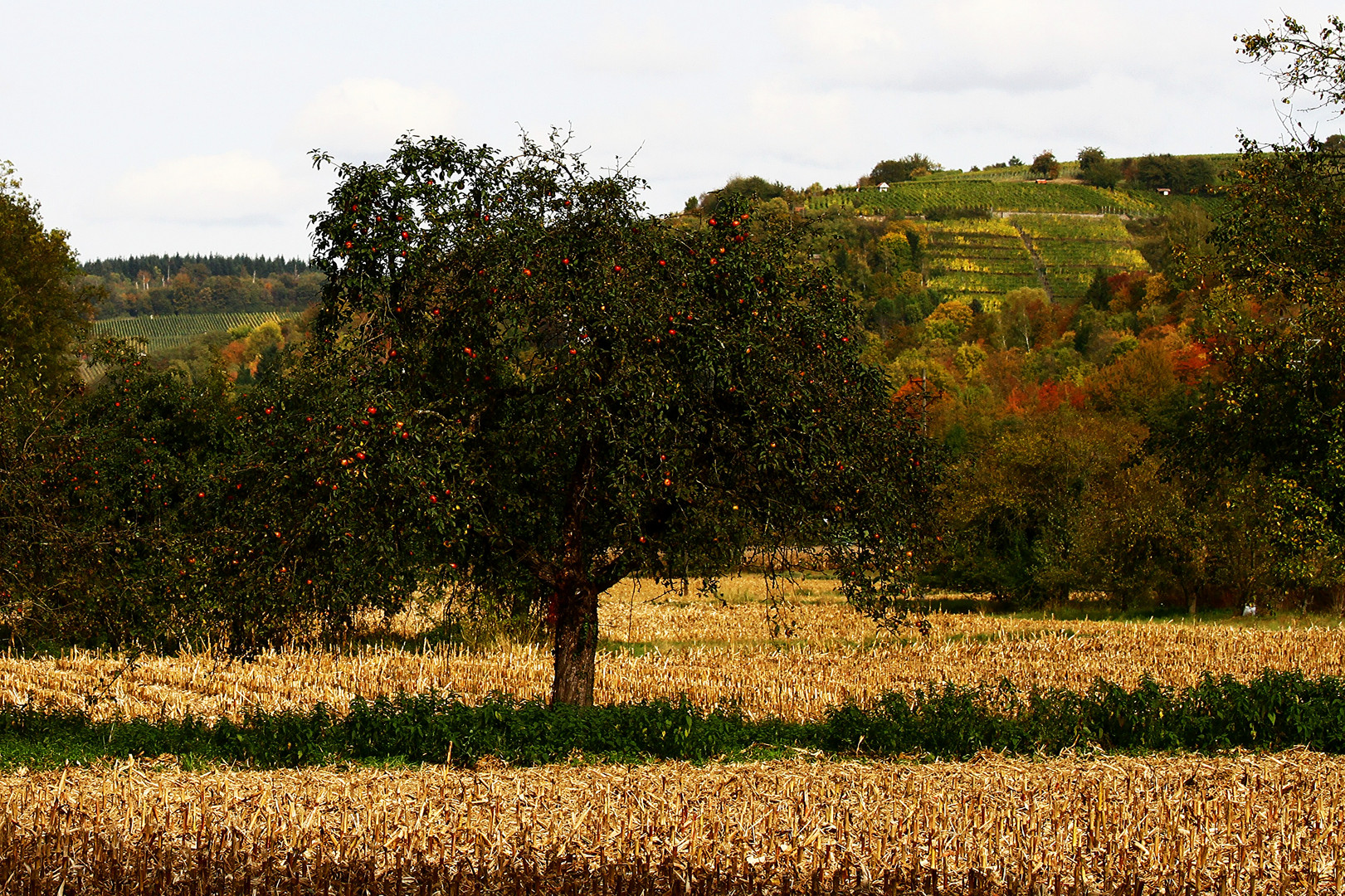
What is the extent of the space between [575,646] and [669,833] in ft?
17.5

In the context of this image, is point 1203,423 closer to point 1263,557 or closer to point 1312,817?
point 1312,817

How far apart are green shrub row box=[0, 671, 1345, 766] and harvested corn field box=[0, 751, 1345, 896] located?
5.58 feet

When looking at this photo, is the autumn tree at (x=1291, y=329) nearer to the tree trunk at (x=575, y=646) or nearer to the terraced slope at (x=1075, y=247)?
the tree trunk at (x=575, y=646)

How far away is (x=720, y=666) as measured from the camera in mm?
24125

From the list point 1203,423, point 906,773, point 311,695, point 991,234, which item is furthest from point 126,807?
point 991,234

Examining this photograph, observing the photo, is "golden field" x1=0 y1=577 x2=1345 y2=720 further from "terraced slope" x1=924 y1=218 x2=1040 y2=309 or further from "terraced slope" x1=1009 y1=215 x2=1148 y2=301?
"terraced slope" x1=1009 y1=215 x2=1148 y2=301

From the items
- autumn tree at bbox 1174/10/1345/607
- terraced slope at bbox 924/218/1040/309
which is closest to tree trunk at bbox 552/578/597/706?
autumn tree at bbox 1174/10/1345/607

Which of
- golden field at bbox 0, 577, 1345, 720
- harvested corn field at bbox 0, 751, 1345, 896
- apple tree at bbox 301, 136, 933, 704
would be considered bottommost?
golden field at bbox 0, 577, 1345, 720

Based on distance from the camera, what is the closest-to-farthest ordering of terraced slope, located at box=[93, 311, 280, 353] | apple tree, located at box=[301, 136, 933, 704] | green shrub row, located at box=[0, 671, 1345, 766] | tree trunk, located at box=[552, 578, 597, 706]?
apple tree, located at box=[301, 136, 933, 704] → green shrub row, located at box=[0, 671, 1345, 766] → tree trunk, located at box=[552, 578, 597, 706] → terraced slope, located at box=[93, 311, 280, 353]

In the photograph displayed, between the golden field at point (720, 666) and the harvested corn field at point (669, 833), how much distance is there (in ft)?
16.9

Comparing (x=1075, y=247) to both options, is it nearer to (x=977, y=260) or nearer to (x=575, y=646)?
(x=977, y=260)

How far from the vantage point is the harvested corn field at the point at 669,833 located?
8898 millimetres

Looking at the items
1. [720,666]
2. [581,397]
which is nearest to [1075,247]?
[720,666]

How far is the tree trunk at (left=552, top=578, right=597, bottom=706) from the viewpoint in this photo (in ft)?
47.6
